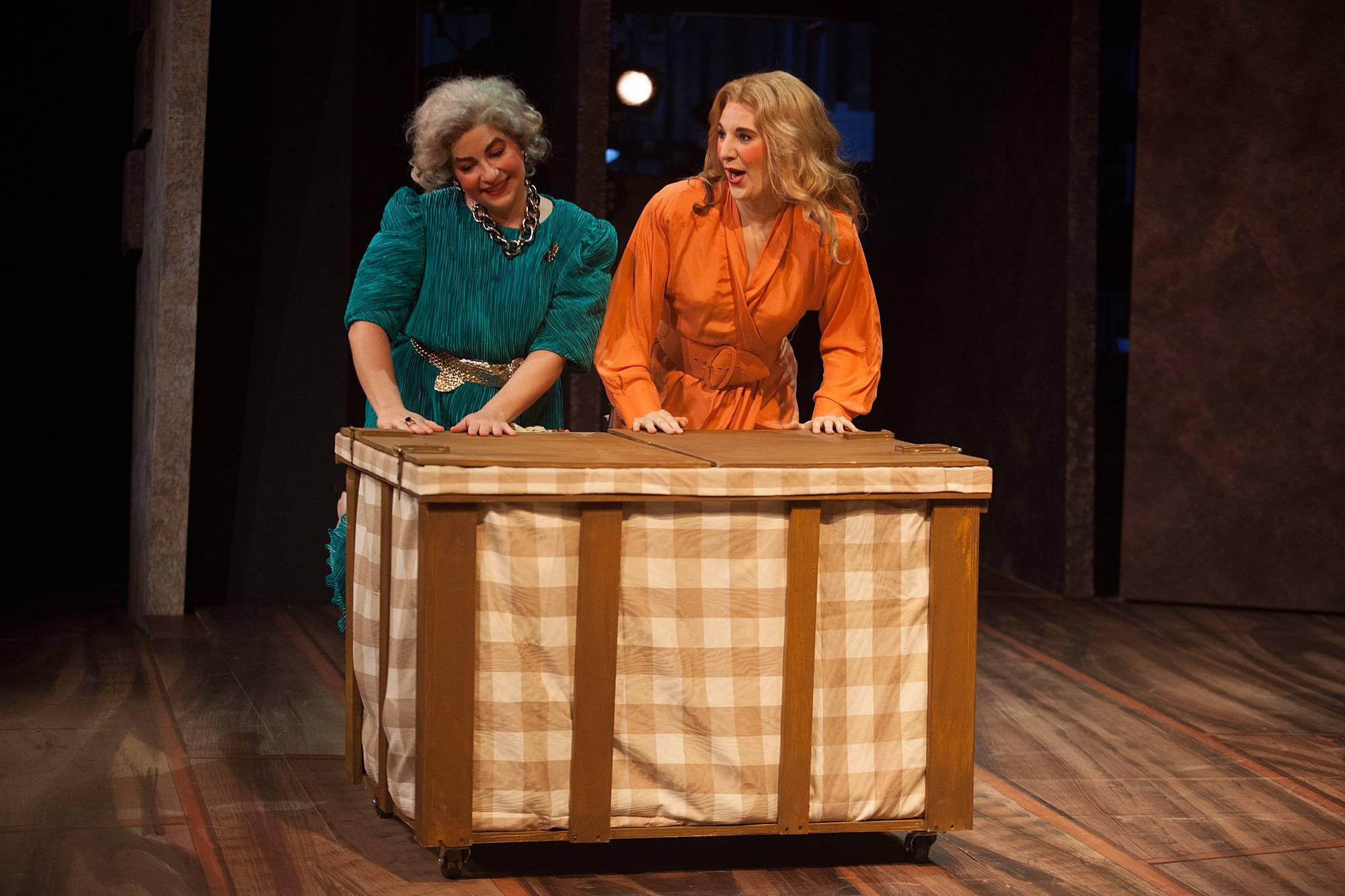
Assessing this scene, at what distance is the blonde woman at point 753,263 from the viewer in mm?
3020

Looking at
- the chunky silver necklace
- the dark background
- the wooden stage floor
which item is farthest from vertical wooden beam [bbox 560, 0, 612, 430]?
the chunky silver necklace

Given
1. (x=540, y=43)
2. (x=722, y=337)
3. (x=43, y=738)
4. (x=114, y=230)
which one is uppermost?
(x=540, y=43)

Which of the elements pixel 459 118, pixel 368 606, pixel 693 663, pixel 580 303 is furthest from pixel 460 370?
pixel 693 663

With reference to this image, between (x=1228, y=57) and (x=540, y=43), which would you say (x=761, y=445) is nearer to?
(x=540, y=43)

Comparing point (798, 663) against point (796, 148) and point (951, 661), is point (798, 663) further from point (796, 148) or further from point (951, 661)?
point (796, 148)

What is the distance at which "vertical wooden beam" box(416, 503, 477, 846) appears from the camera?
236 cm

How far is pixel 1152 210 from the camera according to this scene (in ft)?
17.0

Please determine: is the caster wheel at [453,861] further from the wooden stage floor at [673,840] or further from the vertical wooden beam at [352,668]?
the vertical wooden beam at [352,668]

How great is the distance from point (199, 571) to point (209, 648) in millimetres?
680

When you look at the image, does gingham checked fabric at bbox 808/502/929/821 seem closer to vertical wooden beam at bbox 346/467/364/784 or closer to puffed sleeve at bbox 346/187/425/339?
vertical wooden beam at bbox 346/467/364/784

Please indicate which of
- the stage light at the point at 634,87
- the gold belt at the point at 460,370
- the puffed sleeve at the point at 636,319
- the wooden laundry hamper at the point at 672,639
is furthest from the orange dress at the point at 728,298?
the stage light at the point at 634,87

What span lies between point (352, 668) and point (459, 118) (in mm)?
1069

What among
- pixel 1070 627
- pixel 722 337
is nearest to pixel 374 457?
pixel 722 337

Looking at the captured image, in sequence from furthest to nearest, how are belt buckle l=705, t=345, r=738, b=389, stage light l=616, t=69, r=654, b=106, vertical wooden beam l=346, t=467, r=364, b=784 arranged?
stage light l=616, t=69, r=654, b=106
belt buckle l=705, t=345, r=738, b=389
vertical wooden beam l=346, t=467, r=364, b=784
